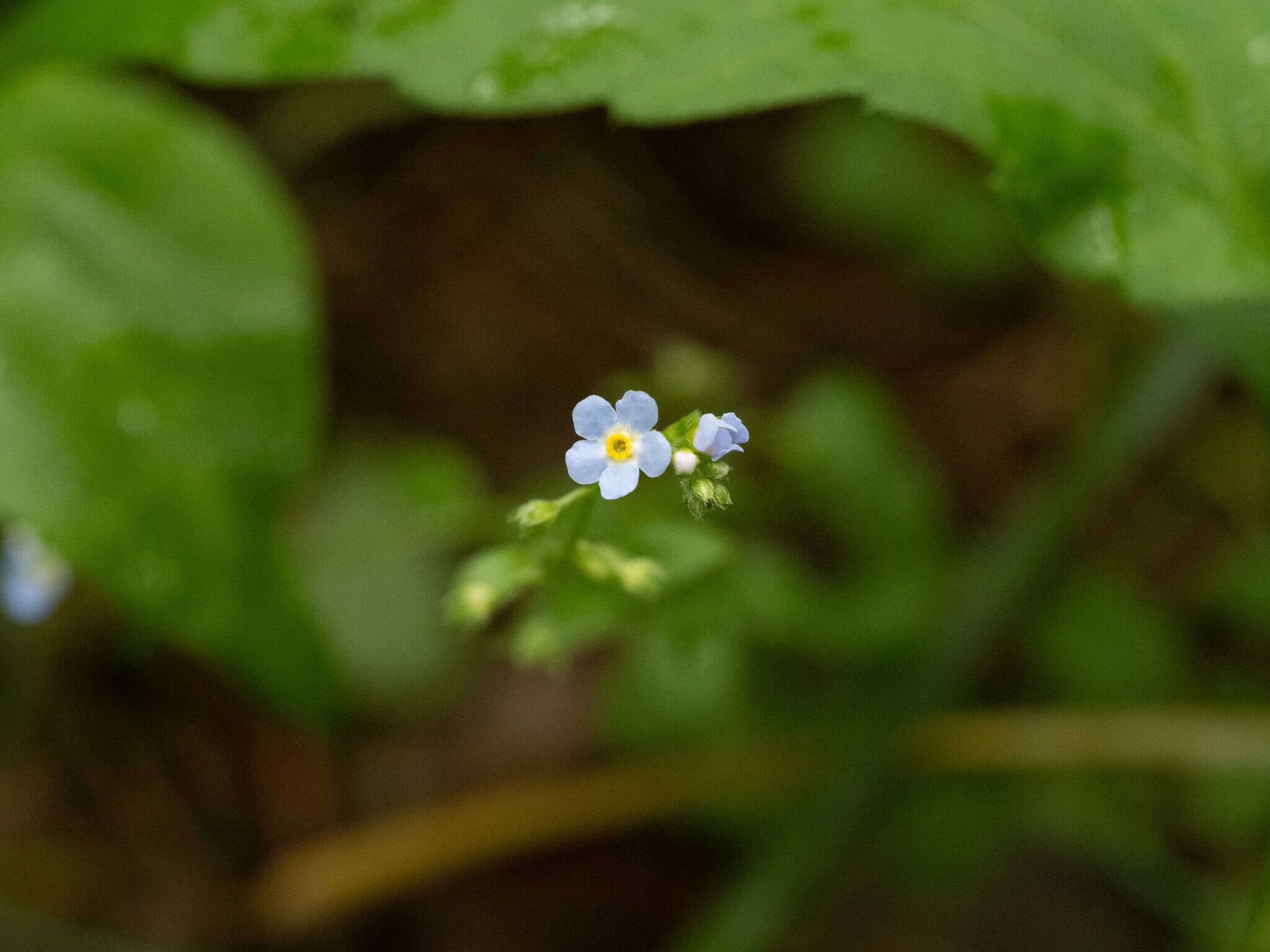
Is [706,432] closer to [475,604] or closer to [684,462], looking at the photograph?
[684,462]

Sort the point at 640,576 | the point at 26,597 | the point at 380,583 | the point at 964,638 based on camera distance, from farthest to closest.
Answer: the point at 380,583, the point at 964,638, the point at 26,597, the point at 640,576

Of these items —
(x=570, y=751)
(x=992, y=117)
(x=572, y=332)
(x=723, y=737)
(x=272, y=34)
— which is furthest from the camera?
(x=572, y=332)

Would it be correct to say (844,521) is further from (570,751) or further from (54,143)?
(54,143)

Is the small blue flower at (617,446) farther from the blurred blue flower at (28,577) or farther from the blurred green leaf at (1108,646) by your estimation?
the blurred green leaf at (1108,646)

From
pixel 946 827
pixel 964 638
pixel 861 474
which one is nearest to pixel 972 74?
pixel 861 474

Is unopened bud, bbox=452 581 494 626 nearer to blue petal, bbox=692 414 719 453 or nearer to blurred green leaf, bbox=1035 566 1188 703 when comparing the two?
blue petal, bbox=692 414 719 453

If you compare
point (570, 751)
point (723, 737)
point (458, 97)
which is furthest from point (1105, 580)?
point (458, 97)

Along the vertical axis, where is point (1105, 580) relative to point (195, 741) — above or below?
below

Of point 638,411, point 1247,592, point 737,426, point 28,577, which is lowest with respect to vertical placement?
point 737,426
